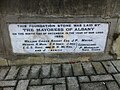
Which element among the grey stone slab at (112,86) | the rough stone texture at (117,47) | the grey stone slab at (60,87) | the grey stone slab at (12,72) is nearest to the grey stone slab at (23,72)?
Result: the grey stone slab at (12,72)

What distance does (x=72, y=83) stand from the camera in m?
2.41

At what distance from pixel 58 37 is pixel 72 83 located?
0.70m

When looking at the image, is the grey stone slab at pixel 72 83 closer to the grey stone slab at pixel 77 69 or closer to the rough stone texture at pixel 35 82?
the grey stone slab at pixel 77 69

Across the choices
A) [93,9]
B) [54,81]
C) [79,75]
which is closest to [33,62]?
[54,81]

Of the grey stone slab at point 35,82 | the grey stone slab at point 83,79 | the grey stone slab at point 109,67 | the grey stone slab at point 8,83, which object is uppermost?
the grey stone slab at point 109,67

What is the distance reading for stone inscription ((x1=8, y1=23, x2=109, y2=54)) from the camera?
2594 mm

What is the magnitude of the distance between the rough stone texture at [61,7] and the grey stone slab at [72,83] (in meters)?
0.91

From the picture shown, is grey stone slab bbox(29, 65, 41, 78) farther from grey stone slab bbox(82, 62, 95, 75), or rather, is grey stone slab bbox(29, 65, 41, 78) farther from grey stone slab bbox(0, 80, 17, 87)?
grey stone slab bbox(82, 62, 95, 75)

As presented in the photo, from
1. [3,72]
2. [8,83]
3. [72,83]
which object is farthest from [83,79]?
[3,72]

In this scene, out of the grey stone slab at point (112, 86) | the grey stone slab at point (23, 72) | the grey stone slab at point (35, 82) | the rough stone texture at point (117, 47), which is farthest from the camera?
the rough stone texture at point (117, 47)

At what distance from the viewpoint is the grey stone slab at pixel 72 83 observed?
2328 mm

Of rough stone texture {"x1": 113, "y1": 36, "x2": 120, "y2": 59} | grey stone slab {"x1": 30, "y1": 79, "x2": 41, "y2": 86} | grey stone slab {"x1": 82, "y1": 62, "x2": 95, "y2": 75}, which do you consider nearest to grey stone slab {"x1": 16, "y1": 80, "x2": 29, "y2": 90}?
grey stone slab {"x1": 30, "y1": 79, "x2": 41, "y2": 86}

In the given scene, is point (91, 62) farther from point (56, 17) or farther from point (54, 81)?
point (56, 17)

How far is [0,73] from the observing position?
270cm
